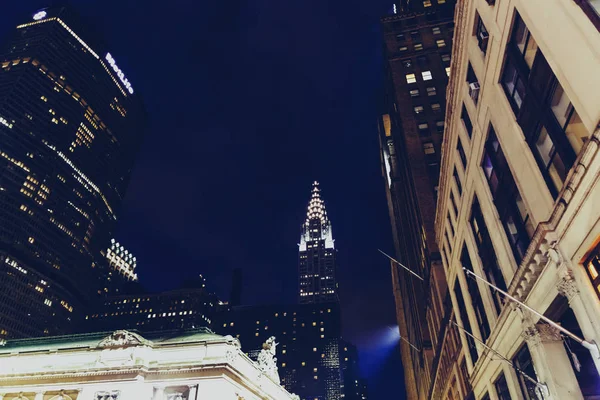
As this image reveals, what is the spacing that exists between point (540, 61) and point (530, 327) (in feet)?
38.4

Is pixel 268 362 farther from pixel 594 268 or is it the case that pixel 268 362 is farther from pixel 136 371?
pixel 594 268

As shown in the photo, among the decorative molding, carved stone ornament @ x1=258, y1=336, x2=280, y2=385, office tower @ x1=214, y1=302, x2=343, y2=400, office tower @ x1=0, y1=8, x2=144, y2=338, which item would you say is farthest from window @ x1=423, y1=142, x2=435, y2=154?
office tower @ x1=0, y1=8, x2=144, y2=338

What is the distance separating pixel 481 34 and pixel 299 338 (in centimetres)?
16780

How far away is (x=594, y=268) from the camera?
1398 cm

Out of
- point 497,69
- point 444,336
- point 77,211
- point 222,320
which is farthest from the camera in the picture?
point 222,320

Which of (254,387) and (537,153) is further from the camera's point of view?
(254,387)

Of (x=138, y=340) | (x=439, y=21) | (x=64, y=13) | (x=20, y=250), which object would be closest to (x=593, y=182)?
(x=138, y=340)

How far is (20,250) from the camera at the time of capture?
133125mm

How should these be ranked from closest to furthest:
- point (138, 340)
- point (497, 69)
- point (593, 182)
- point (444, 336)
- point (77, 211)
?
1. point (593, 182)
2. point (497, 69)
3. point (138, 340)
4. point (444, 336)
5. point (77, 211)

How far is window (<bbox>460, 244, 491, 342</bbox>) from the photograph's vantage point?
91.0ft

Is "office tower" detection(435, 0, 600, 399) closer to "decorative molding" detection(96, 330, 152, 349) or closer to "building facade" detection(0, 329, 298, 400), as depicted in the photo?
"building facade" detection(0, 329, 298, 400)

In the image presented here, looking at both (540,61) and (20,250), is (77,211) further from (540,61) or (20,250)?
(540,61)

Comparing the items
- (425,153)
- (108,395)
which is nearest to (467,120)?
(108,395)

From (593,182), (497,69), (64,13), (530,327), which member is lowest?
(530,327)
